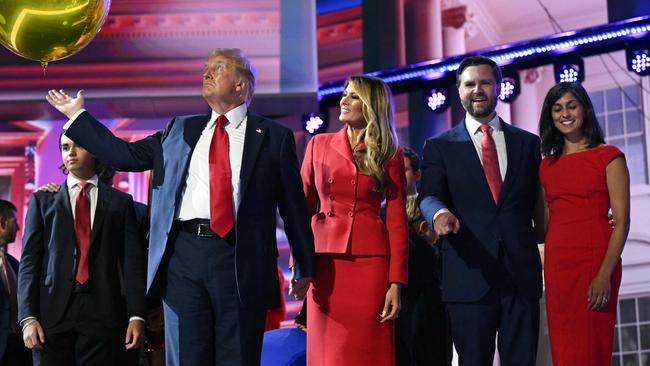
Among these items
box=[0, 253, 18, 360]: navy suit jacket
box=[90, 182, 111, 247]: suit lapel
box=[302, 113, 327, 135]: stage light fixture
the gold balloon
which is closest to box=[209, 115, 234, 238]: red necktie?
the gold balloon

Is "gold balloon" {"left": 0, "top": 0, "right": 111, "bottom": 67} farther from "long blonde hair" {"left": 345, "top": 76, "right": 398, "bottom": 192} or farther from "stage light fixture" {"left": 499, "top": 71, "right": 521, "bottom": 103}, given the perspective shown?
"stage light fixture" {"left": 499, "top": 71, "right": 521, "bottom": 103}

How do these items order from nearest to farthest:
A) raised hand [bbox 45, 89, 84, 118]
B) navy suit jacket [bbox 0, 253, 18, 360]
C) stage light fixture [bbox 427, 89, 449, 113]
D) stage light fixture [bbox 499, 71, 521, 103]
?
1. raised hand [bbox 45, 89, 84, 118]
2. navy suit jacket [bbox 0, 253, 18, 360]
3. stage light fixture [bbox 499, 71, 521, 103]
4. stage light fixture [bbox 427, 89, 449, 113]

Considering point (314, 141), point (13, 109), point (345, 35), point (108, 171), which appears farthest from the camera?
point (345, 35)

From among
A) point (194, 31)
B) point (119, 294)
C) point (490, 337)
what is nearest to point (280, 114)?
point (194, 31)

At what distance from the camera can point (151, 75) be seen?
325 inches

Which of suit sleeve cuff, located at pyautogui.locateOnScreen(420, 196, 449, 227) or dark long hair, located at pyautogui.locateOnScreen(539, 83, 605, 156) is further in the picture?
dark long hair, located at pyautogui.locateOnScreen(539, 83, 605, 156)

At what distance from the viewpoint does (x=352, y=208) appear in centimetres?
376

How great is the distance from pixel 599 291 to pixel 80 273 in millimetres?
2253

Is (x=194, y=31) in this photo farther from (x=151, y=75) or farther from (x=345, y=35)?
(x=345, y=35)

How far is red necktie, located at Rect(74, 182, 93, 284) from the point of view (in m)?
4.03

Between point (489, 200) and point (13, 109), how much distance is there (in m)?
5.70

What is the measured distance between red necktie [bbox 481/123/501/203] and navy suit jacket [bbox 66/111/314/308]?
83 centimetres

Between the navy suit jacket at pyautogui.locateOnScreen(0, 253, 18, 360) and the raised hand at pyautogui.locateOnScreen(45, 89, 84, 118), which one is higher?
the raised hand at pyautogui.locateOnScreen(45, 89, 84, 118)

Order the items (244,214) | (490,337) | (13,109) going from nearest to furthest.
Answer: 1. (244,214)
2. (490,337)
3. (13,109)
